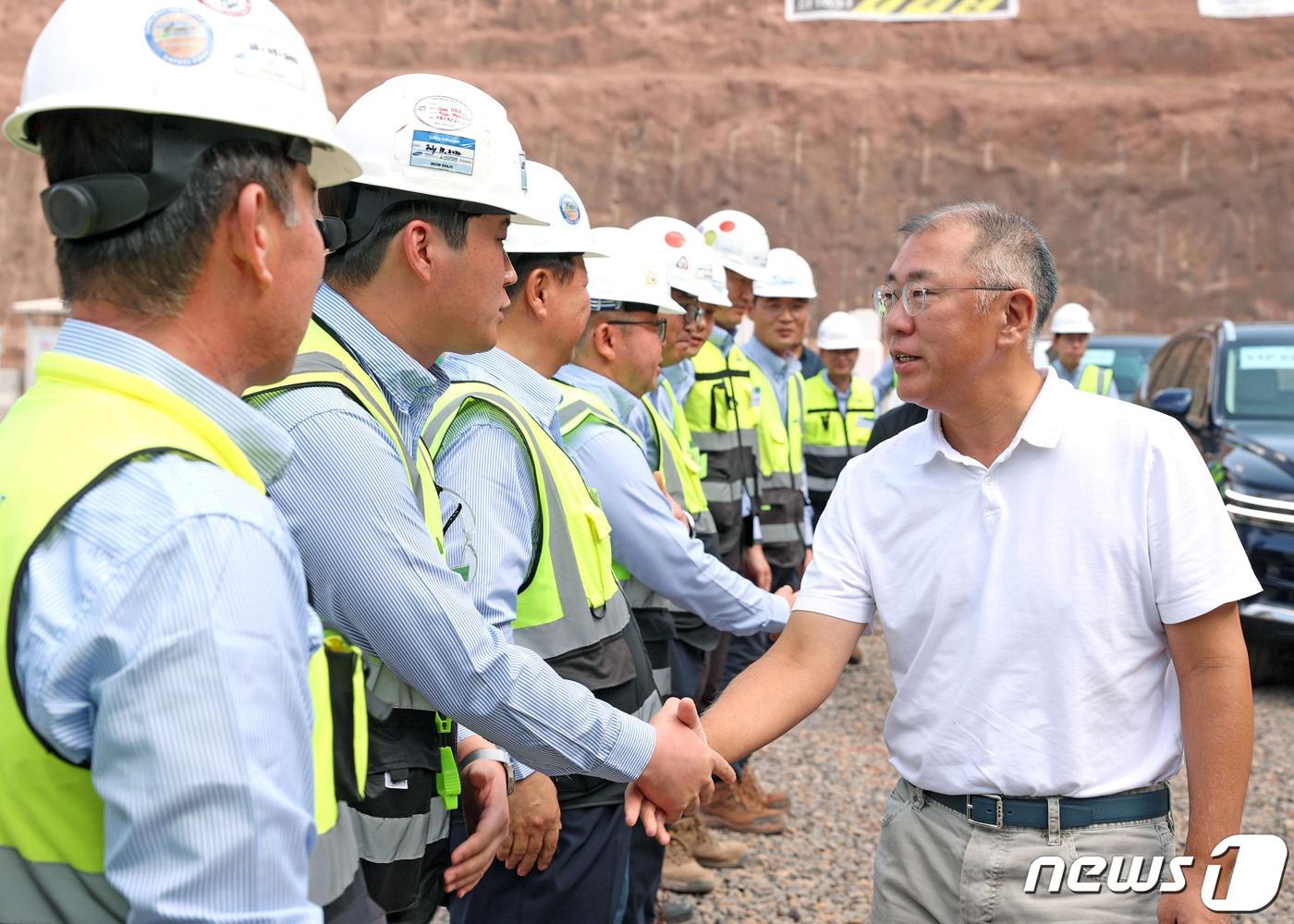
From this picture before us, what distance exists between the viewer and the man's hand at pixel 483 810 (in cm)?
274

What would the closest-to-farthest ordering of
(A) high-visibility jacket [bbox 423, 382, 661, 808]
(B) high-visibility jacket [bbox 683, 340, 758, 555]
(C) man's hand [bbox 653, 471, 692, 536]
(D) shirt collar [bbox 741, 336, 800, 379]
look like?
1. (A) high-visibility jacket [bbox 423, 382, 661, 808]
2. (C) man's hand [bbox 653, 471, 692, 536]
3. (B) high-visibility jacket [bbox 683, 340, 758, 555]
4. (D) shirt collar [bbox 741, 336, 800, 379]

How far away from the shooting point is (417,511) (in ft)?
7.53

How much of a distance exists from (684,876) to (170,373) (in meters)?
4.42

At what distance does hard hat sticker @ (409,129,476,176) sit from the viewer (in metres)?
2.71

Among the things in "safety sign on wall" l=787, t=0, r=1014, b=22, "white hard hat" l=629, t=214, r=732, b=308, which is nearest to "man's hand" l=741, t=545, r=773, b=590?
"white hard hat" l=629, t=214, r=732, b=308

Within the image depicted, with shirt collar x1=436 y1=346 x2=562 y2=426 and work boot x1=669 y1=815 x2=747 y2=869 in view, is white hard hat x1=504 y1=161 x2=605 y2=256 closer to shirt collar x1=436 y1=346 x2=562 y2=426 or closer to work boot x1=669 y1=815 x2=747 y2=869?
shirt collar x1=436 y1=346 x2=562 y2=426

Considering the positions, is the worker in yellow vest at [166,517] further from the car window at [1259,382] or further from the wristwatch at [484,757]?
the car window at [1259,382]

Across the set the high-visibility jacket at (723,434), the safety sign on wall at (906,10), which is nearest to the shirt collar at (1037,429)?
the high-visibility jacket at (723,434)

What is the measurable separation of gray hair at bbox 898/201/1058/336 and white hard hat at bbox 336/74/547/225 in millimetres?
872

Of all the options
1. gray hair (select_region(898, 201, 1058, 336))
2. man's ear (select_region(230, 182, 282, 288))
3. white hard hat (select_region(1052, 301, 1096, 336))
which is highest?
man's ear (select_region(230, 182, 282, 288))

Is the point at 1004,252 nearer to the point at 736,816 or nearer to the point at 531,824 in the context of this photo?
the point at 531,824

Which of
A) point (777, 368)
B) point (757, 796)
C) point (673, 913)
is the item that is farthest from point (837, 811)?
point (777, 368)

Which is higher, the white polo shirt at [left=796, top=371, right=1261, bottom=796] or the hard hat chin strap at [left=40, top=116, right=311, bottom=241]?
the hard hat chin strap at [left=40, top=116, right=311, bottom=241]

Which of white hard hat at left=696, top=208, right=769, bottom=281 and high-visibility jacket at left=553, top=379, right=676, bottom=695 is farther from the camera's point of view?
white hard hat at left=696, top=208, right=769, bottom=281
